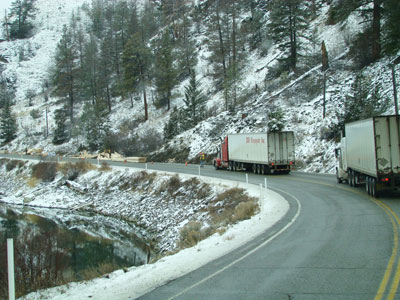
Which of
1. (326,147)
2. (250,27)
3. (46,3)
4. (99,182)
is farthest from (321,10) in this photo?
(46,3)

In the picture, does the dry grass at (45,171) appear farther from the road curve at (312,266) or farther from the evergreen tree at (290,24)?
the road curve at (312,266)

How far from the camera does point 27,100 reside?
102 m

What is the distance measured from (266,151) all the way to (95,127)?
144ft

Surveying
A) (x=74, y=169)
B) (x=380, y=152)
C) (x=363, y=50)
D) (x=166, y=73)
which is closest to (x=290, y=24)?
(x=363, y=50)

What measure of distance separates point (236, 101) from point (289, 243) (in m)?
42.6

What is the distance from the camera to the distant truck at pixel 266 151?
31.3m

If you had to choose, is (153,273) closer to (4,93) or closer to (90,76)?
(90,76)

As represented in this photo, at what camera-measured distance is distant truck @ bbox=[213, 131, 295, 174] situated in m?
31.3

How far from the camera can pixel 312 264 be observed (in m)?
8.19

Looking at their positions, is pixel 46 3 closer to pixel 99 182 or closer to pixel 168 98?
pixel 168 98

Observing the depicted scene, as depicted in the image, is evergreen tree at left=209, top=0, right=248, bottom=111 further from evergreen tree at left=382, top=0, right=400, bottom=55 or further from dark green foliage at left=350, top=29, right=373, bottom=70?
evergreen tree at left=382, top=0, right=400, bottom=55

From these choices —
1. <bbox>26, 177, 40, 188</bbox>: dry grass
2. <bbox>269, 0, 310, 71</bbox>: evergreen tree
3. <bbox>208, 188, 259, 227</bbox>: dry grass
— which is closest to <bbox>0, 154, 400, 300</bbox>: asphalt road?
<bbox>208, 188, 259, 227</bbox>: dry grass

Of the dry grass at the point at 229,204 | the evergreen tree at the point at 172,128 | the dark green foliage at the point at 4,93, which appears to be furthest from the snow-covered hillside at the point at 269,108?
the dry grass at the point at 229,204

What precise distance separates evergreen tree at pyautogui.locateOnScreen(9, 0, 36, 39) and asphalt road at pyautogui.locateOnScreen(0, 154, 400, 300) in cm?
14185
